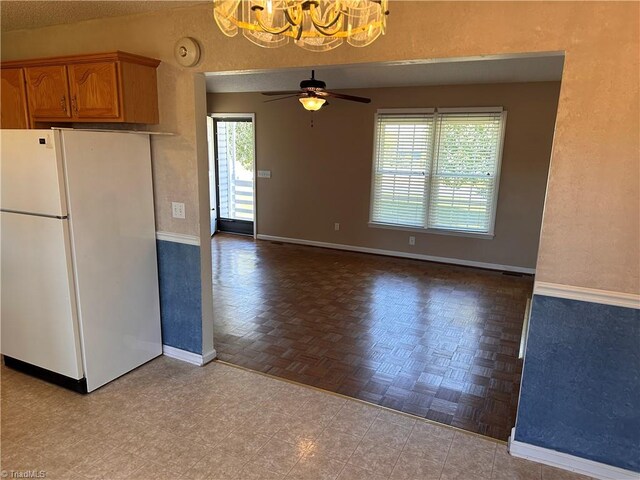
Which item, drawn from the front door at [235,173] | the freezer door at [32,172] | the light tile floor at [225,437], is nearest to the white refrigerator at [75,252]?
the freezer door at [32,172]

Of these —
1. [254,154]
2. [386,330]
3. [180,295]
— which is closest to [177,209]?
[180,295]

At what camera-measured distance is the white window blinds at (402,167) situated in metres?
5.64

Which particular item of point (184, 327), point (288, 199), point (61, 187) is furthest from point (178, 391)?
point (288, 199)

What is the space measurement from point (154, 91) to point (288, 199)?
13.5 feet

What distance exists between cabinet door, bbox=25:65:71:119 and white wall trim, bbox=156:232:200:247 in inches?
37.7

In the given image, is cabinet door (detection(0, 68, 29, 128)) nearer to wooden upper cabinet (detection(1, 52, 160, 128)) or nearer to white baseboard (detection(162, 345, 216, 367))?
wooden upper cabinet (detection(1, 52, 160, 128))

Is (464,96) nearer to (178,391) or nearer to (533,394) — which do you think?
(533,394)

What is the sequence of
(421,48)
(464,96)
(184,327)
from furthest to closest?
(464,96) → (184,327) → (421,48)

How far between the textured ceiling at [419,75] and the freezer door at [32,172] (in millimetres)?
1891

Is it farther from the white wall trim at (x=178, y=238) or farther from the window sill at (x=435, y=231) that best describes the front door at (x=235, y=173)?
the white wall trim at (x=178, y=238)

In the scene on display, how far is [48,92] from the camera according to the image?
2.68 meters

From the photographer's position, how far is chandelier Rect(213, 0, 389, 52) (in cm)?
122

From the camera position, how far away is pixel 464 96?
530 centimetres

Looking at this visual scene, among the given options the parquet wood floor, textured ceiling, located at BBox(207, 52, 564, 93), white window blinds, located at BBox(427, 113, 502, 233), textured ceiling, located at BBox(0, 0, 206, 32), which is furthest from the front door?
textured ceiling, located at BBox(0, 0, 206, 32)
